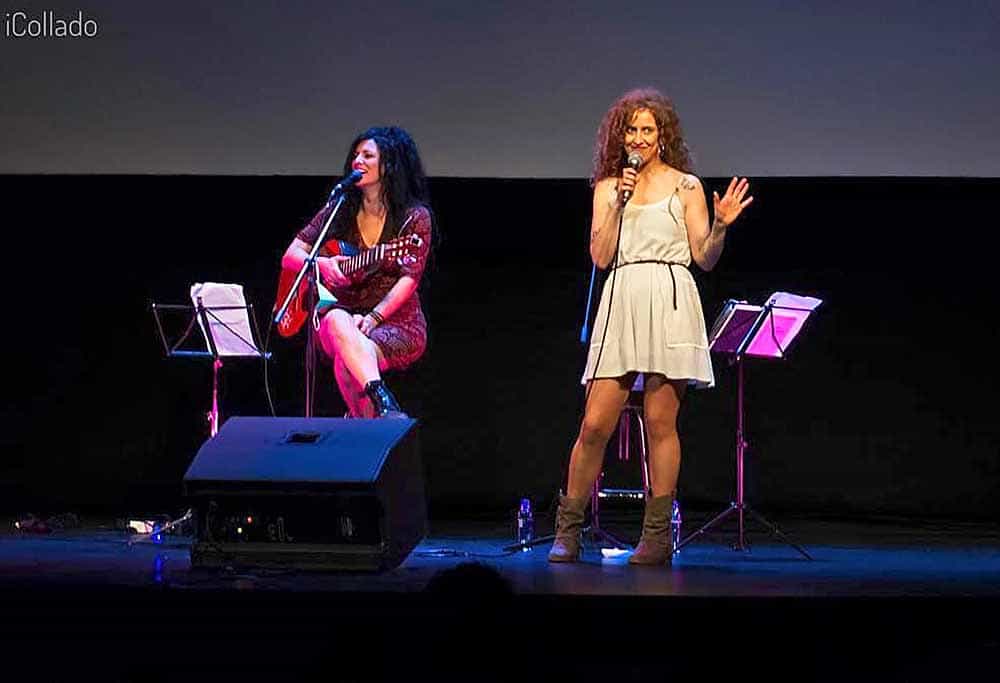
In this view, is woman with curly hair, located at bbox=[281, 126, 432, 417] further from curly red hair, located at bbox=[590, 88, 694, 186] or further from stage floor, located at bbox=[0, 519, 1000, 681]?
stage floor, located at bbox=[0, 519, 1000, 681]

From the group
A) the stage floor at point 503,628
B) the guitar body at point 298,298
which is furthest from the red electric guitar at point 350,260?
the stage floor at point 503,628

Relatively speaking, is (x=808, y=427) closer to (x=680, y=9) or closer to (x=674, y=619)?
(x=680, y=9)

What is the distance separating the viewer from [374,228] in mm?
5590

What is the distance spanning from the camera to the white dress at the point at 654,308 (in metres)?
4.70

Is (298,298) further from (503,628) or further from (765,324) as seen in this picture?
(503,628)

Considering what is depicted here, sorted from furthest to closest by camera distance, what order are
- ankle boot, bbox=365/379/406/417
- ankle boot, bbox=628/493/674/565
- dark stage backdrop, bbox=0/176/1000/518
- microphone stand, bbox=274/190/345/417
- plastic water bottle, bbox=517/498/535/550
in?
dark stage backdrop, bbox=0/176/1000/518
plastic water bottle, bbox=517/498/535/550
ankle boot, bbox=365/379/406/417
microphone stand, bbox=274/190/345/417
ankle boot, bbox=628/493/674/565

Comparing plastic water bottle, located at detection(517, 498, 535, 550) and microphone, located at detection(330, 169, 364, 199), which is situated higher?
microphone, located at detection(330, 169, 364, 199)

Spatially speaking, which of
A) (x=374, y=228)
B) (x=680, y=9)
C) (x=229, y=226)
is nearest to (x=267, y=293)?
(x=229, y=226)

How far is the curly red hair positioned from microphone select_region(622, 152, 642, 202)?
130mm

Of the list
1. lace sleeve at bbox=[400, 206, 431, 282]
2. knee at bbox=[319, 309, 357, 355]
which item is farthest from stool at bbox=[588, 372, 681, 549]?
knee at bbox=[319, 309, 357, 355]

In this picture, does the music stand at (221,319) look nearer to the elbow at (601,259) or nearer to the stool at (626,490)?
the stool at (626,490)

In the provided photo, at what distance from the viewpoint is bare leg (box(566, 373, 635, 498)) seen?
477 cm

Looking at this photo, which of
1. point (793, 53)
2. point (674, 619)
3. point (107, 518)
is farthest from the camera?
point (107, 518)

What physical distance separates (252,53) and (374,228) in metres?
1.29
